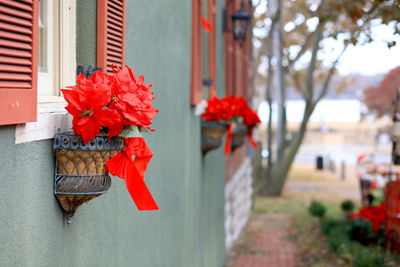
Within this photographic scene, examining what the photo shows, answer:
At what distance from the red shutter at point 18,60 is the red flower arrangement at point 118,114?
0.22 m

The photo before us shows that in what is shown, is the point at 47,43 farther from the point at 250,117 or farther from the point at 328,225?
the point at 328,225

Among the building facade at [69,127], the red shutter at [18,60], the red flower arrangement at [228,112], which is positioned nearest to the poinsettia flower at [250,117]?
the red flower arrangement at [228,112]

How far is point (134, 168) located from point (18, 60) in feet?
2.72

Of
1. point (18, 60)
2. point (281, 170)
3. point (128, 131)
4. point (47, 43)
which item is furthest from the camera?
point (281, 170)

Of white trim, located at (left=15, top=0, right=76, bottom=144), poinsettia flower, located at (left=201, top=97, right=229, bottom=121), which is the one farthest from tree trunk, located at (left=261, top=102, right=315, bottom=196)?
white trim, located at (left=15, top=0, right=76, bottom=144)

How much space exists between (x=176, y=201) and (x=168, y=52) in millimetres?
1507

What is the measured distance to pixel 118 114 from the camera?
2.57 meters

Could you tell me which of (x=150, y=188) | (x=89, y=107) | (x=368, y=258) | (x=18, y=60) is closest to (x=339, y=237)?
(x=368, y=258)

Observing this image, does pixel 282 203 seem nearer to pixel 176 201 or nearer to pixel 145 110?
pixel 176 201

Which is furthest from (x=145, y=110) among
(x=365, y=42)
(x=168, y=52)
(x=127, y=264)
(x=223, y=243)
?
(x=223, y=243)

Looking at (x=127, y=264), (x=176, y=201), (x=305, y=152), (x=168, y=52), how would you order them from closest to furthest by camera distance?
(x=127, y=264), (x=168, y=52), (x=176, y=201), (x=305, y=152)

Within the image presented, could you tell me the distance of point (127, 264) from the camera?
3.93m

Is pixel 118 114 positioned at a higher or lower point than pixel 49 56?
lower

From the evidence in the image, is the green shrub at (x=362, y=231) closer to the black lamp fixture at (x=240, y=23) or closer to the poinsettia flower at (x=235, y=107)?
the poinsettia flower at (x=235, y=107)
